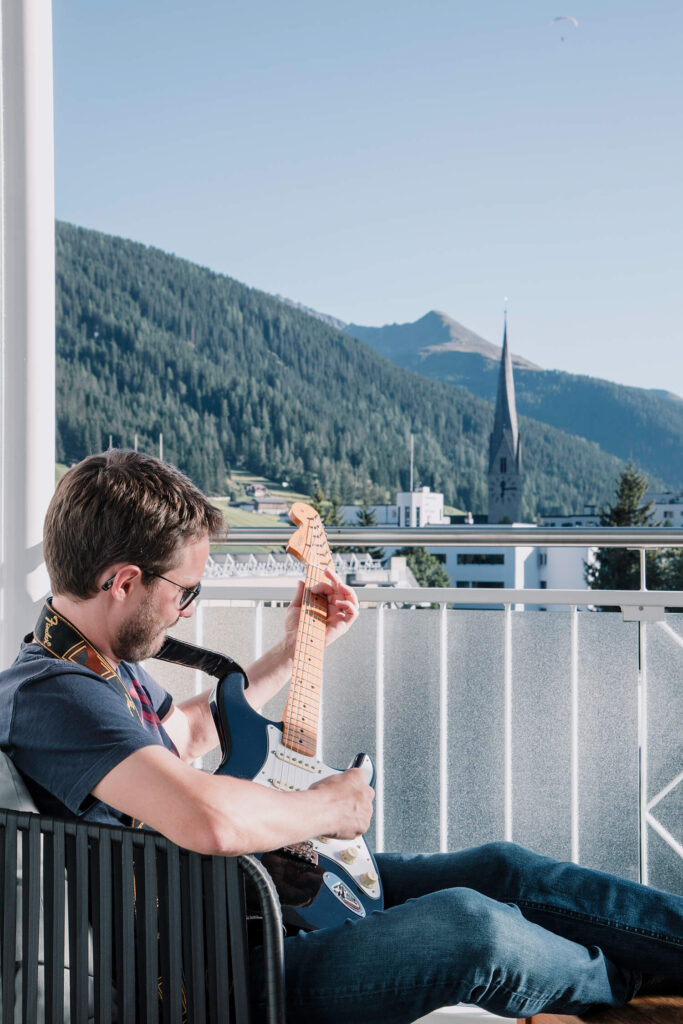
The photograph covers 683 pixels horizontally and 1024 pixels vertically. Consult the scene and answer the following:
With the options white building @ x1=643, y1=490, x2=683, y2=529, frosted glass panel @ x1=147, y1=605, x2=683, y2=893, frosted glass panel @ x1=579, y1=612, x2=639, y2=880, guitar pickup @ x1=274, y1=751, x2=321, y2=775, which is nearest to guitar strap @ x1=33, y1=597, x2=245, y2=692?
guitar pickup @ x1=274, y1=751, x2=321, y2=775

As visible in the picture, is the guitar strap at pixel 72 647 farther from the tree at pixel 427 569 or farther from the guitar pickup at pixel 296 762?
the tree at pixel 427 569

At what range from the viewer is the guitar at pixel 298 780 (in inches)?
48.9

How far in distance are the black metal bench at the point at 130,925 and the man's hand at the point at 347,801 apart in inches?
5.8

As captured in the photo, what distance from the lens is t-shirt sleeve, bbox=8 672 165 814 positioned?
0.97 meters

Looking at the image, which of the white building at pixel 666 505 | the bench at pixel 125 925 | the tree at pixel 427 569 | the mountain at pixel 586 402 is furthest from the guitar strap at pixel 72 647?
the mountain at pixel 586 402

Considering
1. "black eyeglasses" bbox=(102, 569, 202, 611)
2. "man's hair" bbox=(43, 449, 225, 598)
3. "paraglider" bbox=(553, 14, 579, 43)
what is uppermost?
"paraglider" bbox=(553, 14, 579, 43)

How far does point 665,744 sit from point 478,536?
0.68 meters

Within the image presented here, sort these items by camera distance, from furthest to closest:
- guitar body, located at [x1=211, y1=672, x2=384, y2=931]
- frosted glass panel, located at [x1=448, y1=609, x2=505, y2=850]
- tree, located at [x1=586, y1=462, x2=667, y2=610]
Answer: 1. tree, located at [x1=586, y1=462, x2=667, y2=610]
2. frosted glass panel, located at [x1=448, y1=609, x2=505, y2=850]
3. guitar body, located at [x1=211, y1=672, x2=384, y2=931]

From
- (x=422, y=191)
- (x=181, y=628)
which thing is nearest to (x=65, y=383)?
(x=422, y=191)

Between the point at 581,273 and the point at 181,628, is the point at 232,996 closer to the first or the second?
the point at 181,628

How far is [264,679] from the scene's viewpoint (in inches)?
60.7

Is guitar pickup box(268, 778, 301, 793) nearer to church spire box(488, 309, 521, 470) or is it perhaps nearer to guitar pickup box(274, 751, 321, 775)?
guitar pickup box(274, 751, 321, 775)

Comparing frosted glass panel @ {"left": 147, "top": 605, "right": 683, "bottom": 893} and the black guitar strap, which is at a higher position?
the black guitar strap

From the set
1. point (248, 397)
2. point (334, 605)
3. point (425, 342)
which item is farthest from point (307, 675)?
point (425, 342)
